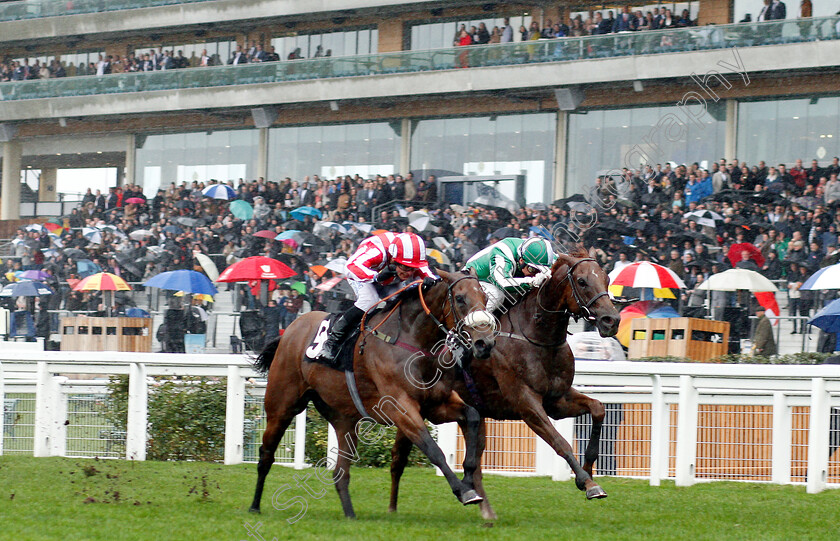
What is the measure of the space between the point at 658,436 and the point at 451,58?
17.0 m

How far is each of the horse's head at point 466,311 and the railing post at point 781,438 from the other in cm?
257

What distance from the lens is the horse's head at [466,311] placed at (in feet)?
17.5

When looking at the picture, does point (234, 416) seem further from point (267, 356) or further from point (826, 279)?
point (826, 279)

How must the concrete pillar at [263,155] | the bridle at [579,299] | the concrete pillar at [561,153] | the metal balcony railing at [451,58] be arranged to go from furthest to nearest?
the concrete pillar at [263,155] < the concrete pillar at [561,153] < the metal balcony railing at [451,58] < the bridle at [579,299]

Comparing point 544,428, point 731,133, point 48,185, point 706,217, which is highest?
point 731,133

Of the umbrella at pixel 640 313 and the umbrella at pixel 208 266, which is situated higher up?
the umbrella at pixel 208 266

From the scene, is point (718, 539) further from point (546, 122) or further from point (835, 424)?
point (546, 122)

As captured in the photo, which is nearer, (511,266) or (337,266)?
(511,266)

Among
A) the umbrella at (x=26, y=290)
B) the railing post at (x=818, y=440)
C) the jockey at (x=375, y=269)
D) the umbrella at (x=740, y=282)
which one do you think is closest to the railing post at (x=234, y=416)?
the jockey at (x=375, y=269)

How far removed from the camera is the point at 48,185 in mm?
31062

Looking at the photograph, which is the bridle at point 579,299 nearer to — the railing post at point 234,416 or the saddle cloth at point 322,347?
the saddle cloth at point 322,347

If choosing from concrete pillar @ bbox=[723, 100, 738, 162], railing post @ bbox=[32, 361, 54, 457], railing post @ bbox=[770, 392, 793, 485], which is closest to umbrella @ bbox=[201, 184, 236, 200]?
concrete pillar @ bbox=[723, 100, 738, 162]

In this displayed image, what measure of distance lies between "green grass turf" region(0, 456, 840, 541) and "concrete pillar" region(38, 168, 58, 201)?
2431 centimetres

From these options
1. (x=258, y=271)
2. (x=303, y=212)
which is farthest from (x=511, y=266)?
(x=303, y=212)
